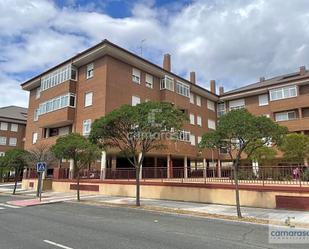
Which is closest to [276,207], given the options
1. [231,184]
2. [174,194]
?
[231,184]

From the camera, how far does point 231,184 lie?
16297 millimetres

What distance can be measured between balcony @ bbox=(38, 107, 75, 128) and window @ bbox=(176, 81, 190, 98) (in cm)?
1213

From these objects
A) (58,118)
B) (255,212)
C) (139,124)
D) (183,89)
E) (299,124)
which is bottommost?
(255,212)

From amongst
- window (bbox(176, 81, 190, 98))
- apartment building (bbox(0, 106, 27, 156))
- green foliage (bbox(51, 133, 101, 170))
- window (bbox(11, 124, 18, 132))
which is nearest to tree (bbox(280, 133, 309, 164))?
window (bbox(176, 81, 190, 98))

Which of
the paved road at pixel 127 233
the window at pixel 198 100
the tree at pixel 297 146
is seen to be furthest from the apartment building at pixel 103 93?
the paved road at pixel 127 233

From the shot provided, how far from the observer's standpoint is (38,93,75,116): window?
30.1 meters

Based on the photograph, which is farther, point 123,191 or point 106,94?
point 106,94

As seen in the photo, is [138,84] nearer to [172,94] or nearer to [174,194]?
[172,94]

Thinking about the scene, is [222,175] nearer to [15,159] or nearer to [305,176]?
[305,176]

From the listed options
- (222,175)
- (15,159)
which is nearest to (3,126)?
(15,159)

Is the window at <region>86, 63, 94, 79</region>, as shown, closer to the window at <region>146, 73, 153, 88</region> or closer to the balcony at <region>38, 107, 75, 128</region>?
the balcony at <region>38, 107, 75, 128</region>

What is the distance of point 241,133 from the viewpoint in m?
12.1

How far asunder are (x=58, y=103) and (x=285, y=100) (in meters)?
25.9

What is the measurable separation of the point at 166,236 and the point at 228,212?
597cm
